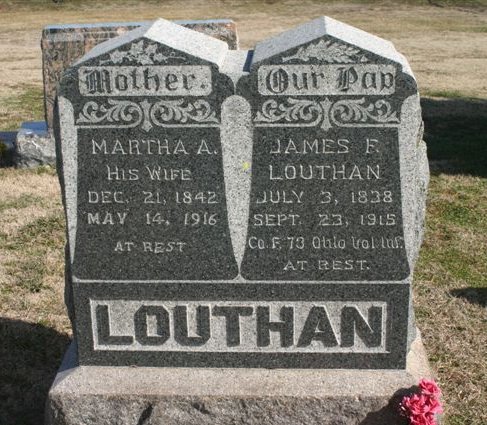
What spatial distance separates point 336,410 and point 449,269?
3047 mm

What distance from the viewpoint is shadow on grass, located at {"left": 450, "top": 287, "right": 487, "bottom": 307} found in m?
5.94

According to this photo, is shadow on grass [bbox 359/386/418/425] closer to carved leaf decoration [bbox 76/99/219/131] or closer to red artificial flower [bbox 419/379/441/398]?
red artificial flower [bbox 419/379/441/398]

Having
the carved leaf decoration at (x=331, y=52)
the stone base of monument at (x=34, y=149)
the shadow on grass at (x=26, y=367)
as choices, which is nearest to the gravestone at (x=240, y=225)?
the carved leaf decoration at (x=331, y=52)

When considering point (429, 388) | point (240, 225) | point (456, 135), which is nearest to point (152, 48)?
point (240, 225)

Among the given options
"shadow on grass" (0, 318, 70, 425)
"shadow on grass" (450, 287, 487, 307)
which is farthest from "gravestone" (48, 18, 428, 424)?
"shadow on grass" (450, 287, 487, 307)

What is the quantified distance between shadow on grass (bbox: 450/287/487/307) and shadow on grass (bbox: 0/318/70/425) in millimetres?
3042

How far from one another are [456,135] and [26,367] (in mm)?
8299

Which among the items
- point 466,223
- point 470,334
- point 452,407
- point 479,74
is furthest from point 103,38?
point 479,74

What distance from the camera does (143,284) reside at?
4.01 m

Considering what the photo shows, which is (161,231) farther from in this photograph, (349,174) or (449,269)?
(449,269)

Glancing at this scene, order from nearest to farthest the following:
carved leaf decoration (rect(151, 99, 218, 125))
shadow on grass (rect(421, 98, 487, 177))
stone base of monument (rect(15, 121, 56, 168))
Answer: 1. carved leaf decoration (rect(151, 99, 218, 125))
2. stone base of monument (rect(15, 121, 56, 168))
3. shadow on grass (rect(421, 98, 487, 177))

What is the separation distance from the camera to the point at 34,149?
31.8ft

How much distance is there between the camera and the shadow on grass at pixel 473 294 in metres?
5.94

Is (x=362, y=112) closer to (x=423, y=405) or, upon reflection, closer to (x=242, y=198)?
(x=242, y=198)
